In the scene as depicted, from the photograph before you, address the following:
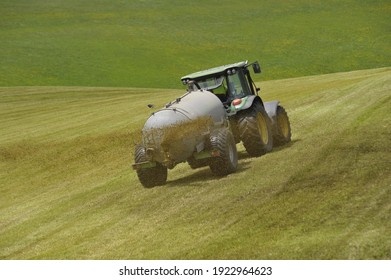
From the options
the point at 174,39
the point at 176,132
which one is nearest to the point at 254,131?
the point at 176,132

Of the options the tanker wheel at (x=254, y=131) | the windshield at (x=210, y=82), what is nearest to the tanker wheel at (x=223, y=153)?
the tanker wheel at (x=254, y=131)

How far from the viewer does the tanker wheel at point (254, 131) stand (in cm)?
1862

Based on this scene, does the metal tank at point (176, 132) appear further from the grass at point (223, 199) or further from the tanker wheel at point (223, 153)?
the grass at point (223, 199)

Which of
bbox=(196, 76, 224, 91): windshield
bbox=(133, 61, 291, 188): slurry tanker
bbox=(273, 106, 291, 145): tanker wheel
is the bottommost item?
bbox=(273, 106, 291, 145): tanker wheel

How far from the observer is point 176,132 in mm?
16578

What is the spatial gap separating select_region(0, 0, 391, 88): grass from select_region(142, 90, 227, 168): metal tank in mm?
46184

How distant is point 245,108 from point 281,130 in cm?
248

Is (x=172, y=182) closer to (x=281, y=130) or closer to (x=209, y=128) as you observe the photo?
(x=209, y=128)

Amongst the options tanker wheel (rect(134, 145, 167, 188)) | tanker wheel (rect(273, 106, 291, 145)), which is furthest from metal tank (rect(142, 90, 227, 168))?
tanker wheel (rect(273, 106, 291, 145))

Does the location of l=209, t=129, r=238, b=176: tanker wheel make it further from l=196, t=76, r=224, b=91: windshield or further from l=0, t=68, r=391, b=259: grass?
l=196, t=76, r=224, b=91: windshield

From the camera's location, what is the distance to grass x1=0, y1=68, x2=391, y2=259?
1161 centimetres
